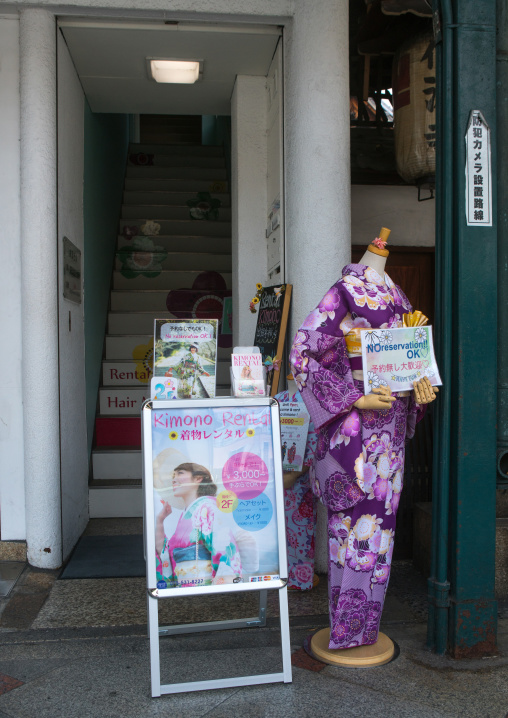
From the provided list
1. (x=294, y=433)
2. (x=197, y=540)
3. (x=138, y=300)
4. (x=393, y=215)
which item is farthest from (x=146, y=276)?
(x=197, y=540)

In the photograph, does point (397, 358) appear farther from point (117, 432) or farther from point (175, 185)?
point (175, 185)

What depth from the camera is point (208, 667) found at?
9.20ft

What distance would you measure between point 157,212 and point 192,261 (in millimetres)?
1068

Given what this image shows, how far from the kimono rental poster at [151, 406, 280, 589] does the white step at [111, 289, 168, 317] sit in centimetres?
422

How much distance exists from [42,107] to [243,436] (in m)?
2.49

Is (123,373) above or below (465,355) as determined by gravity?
below

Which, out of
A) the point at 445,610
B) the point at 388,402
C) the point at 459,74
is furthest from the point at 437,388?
the point at 459,74

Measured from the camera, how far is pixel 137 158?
8.74 m

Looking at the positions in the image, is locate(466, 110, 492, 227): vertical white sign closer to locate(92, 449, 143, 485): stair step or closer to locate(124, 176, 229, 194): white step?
locate(92, 449, 143, 485): stair step

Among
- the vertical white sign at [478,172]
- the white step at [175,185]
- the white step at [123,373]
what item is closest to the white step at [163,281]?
the white step at [123,373]

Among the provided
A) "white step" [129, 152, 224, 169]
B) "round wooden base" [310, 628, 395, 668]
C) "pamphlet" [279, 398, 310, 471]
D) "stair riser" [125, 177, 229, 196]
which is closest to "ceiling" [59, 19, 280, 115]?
"pamphlet" [279, 398, 310, 471]

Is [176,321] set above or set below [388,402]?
above

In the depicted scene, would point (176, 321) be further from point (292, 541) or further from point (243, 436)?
point (292, 541)

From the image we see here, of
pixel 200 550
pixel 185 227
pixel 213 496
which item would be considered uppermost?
pixel 185 227
